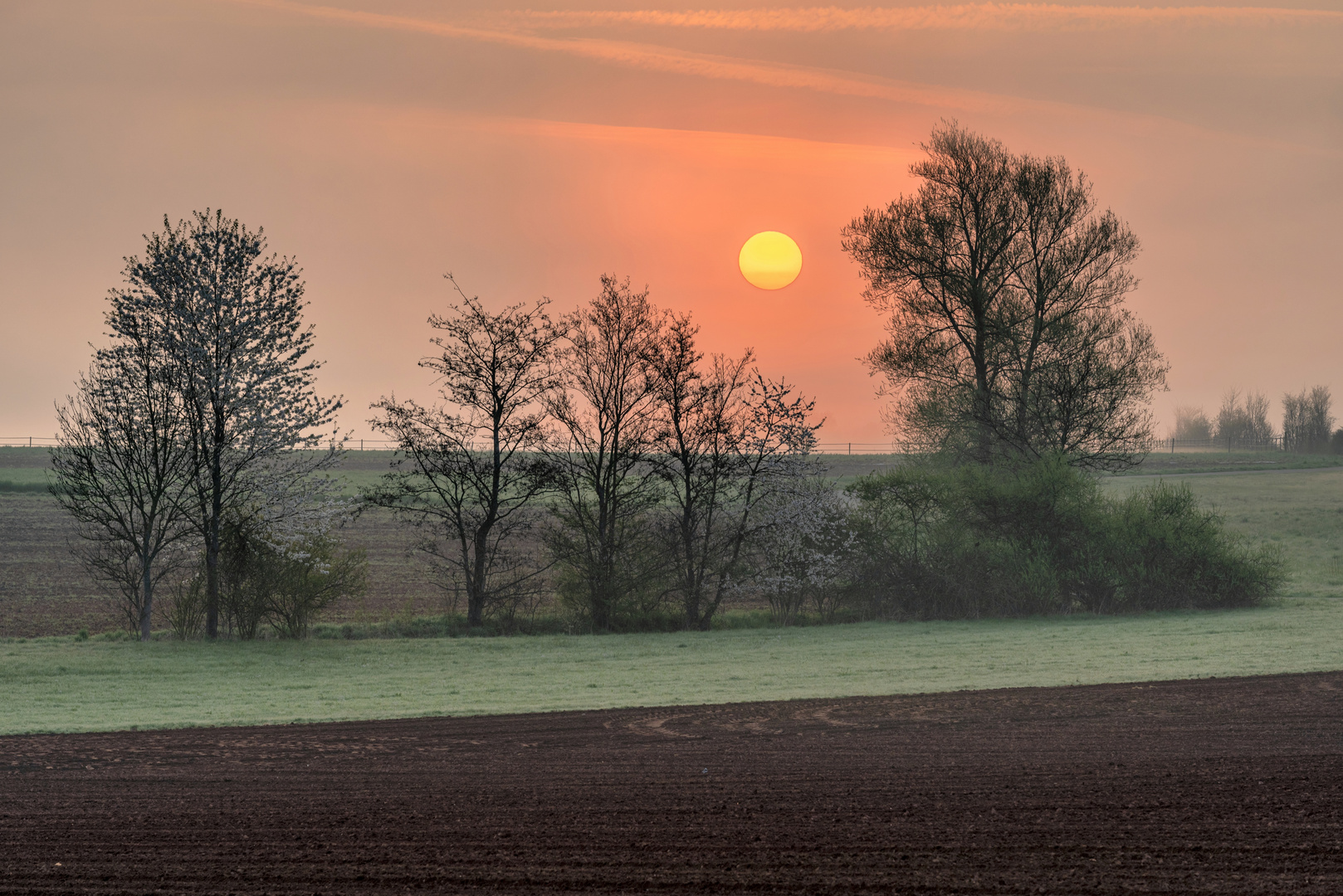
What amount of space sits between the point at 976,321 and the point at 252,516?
21.8 metres

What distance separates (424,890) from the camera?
23.3 feet

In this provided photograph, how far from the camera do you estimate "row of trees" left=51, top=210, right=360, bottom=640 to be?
25.3 meters

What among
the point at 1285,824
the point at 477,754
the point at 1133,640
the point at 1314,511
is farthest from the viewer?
the point at 1314,511

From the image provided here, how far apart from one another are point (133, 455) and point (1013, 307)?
25601 millimetres

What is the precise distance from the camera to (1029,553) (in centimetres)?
2989

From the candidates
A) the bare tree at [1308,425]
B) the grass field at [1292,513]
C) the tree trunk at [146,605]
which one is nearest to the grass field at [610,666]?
the tree trunk at [146,605]

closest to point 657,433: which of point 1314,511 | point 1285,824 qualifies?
point 1285,824

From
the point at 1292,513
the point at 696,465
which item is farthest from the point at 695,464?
the point at 1292,513

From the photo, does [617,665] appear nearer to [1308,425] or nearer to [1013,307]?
[1013,307]

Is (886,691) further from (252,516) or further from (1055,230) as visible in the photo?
(1055,230)

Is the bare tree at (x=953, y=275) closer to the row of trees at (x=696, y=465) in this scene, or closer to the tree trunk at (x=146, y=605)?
the row of trees at (x=696, y=465)

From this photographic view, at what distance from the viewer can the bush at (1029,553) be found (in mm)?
29750

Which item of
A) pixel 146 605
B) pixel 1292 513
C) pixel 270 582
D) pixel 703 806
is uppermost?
pixel 1292 513

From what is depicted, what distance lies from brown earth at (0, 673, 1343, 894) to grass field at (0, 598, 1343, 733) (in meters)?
2.50
